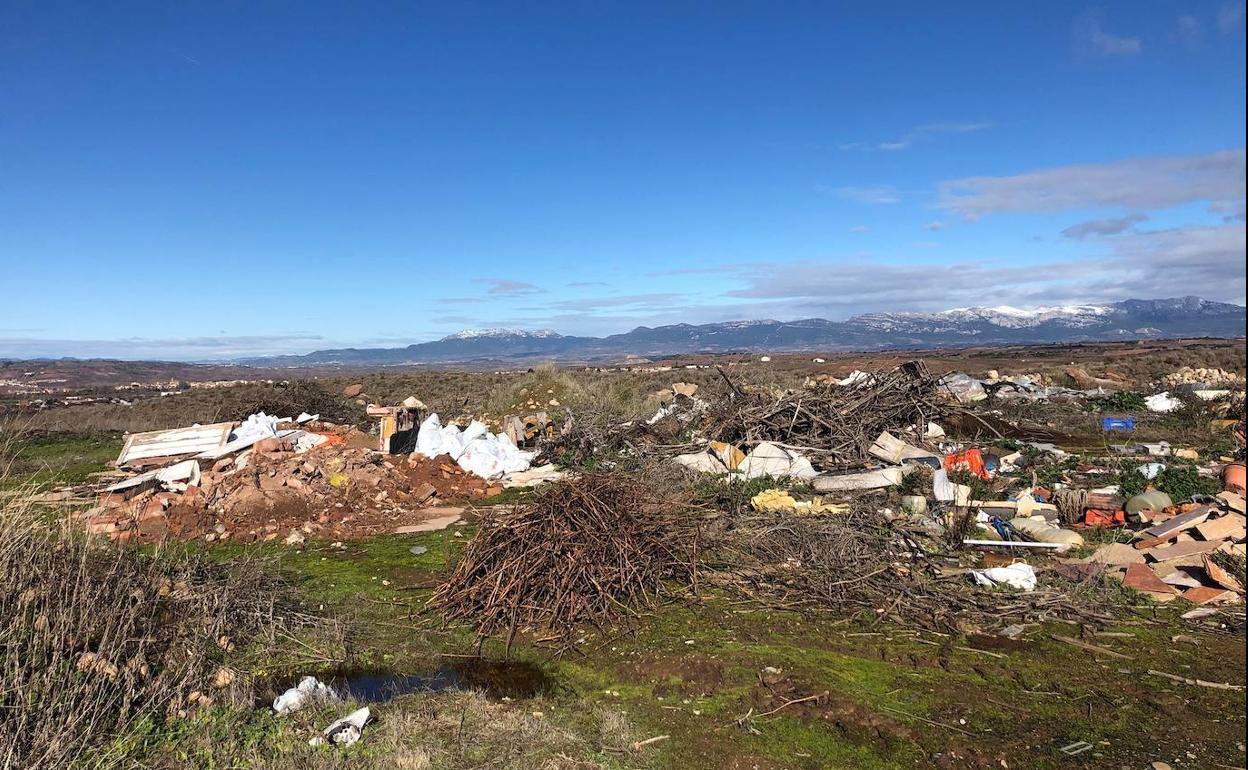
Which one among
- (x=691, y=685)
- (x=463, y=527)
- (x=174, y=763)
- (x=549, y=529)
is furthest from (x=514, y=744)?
(x=463, y=527)

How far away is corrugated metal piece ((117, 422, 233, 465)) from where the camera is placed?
13391mm

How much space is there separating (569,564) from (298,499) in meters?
5.61

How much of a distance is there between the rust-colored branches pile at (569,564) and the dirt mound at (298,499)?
3471mm

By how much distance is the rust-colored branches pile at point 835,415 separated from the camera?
11.2 metres

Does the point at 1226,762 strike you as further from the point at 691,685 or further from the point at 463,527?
the point at 463,527

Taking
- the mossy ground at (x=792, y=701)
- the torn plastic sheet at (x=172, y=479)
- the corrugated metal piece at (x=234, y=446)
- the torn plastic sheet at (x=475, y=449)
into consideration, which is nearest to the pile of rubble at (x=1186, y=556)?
the mossy ground at (x=792, y=701)

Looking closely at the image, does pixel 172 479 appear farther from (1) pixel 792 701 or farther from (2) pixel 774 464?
(1) pixel 792 701

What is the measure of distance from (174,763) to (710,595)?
4228 mm

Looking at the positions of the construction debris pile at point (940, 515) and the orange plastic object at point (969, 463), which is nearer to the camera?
the construction debris pile at point (940, 515)

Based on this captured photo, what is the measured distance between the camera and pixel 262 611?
545 centimetres

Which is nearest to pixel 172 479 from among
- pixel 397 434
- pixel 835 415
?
pixel 397 434

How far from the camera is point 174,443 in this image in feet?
44.7

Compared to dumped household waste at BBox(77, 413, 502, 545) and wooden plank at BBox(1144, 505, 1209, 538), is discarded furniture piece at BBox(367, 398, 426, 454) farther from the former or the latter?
wooden plank at BBox(1144, 505, 1209, 538)

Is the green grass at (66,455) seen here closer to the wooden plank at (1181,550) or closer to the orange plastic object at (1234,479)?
the wooden plank at (1181,550)
